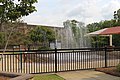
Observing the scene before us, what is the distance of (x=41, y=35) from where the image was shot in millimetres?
39375

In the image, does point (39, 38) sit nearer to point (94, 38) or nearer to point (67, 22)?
point (67, 22)

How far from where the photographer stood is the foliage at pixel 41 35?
38531 millimetres

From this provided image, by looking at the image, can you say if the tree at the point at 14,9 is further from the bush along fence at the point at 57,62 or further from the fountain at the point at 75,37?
the fountain at the point at 75,37

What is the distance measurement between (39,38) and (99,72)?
96.8ft

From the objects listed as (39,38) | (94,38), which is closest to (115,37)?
(94,38)

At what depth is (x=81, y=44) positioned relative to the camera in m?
31.5

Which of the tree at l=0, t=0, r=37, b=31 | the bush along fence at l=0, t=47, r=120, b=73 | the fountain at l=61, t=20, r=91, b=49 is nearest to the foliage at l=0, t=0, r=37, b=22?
the tree at l=0, t=0, r=37, b=31

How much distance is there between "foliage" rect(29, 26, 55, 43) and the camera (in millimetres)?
38531

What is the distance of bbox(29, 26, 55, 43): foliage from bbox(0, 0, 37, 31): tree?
32336 millimetres

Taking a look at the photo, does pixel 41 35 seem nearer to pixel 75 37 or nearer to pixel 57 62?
pixel 75 37

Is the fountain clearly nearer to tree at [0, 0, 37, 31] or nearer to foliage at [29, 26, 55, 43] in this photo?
foliage at [29, 26, 55, 43]

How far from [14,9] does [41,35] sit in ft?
110

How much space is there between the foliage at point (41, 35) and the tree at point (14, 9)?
106 ft

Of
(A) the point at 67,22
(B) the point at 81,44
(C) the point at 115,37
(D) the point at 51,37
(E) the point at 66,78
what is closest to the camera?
(E) the point at 66,78
